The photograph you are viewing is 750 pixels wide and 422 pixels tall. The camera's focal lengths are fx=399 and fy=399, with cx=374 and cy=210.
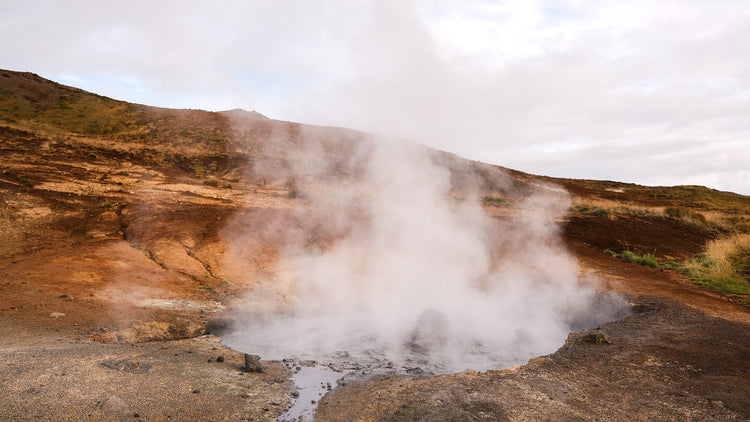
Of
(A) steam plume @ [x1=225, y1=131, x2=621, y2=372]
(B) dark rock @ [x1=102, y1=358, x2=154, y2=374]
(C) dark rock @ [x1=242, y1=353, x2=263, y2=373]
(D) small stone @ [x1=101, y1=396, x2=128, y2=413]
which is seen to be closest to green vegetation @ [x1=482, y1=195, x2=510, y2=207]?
(A) steam plume @ [x1=225, y1=131, x2=621, y2=372]

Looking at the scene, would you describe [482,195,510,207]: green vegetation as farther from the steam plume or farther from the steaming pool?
the steaming pool

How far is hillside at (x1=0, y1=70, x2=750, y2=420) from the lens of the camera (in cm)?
434

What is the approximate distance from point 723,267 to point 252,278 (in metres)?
13.4

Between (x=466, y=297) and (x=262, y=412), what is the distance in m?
5.65

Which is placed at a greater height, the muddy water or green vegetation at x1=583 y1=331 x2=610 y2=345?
green vegetation at x1=583 y1=331 x2=610 y2=345

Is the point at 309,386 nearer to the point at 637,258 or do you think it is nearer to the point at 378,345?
the point at 378,345

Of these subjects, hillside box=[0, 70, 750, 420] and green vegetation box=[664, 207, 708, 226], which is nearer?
hillside box=[0, 70, 750, 420]

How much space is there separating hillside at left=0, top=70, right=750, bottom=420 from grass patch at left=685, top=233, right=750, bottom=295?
10 centimetres

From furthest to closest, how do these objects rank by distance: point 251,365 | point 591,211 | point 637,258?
point 591,211, point 637,258, point 251,365

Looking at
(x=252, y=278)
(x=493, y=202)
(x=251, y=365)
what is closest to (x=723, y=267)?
(x=493, y=202)

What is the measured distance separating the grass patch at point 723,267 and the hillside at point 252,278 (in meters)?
0.10

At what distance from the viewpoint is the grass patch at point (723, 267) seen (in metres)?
10.4

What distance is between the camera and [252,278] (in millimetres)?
9688

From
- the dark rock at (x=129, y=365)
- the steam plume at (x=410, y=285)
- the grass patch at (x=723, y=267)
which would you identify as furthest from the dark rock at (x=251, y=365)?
the grass patch at (x=723, y=267)
